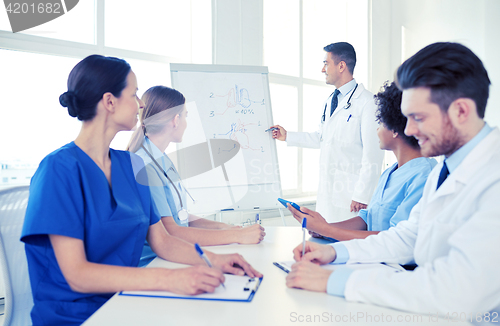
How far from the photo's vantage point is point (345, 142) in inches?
110

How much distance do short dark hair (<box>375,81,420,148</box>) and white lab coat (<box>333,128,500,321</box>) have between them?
0.64 metres

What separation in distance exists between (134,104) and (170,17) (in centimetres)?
208

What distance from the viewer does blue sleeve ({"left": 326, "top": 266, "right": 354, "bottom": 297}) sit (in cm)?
89

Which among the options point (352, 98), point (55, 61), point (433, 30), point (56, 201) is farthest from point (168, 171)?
point (433, 30)

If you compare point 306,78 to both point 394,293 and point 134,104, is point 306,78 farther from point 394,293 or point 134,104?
point 394,293

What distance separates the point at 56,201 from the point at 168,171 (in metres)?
0.76

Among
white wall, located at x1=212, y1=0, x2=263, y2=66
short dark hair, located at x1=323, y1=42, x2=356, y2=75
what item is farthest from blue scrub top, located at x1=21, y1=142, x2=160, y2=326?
short dark hair, located at x1=323, y1=42, x2=356, y2=75

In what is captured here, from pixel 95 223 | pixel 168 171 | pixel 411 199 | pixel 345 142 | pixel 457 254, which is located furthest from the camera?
pixel 345 142

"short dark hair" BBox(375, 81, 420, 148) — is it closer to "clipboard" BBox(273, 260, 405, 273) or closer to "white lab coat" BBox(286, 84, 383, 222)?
"clipboard" BBox(273, 260, 405, 273)

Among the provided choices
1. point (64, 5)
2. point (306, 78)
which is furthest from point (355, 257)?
point (306, 78)

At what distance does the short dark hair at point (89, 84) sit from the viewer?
112 centimetres

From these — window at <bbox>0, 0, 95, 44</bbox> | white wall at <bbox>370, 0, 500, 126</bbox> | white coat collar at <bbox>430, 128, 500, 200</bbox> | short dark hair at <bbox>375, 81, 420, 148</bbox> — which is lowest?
white coat collar at <bbox>430, 128, 500, 200</bbox>

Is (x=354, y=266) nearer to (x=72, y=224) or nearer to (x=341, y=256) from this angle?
(x=341, y=256)

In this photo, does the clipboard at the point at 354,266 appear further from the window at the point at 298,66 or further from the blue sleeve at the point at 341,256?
the window at the point at 298,66
